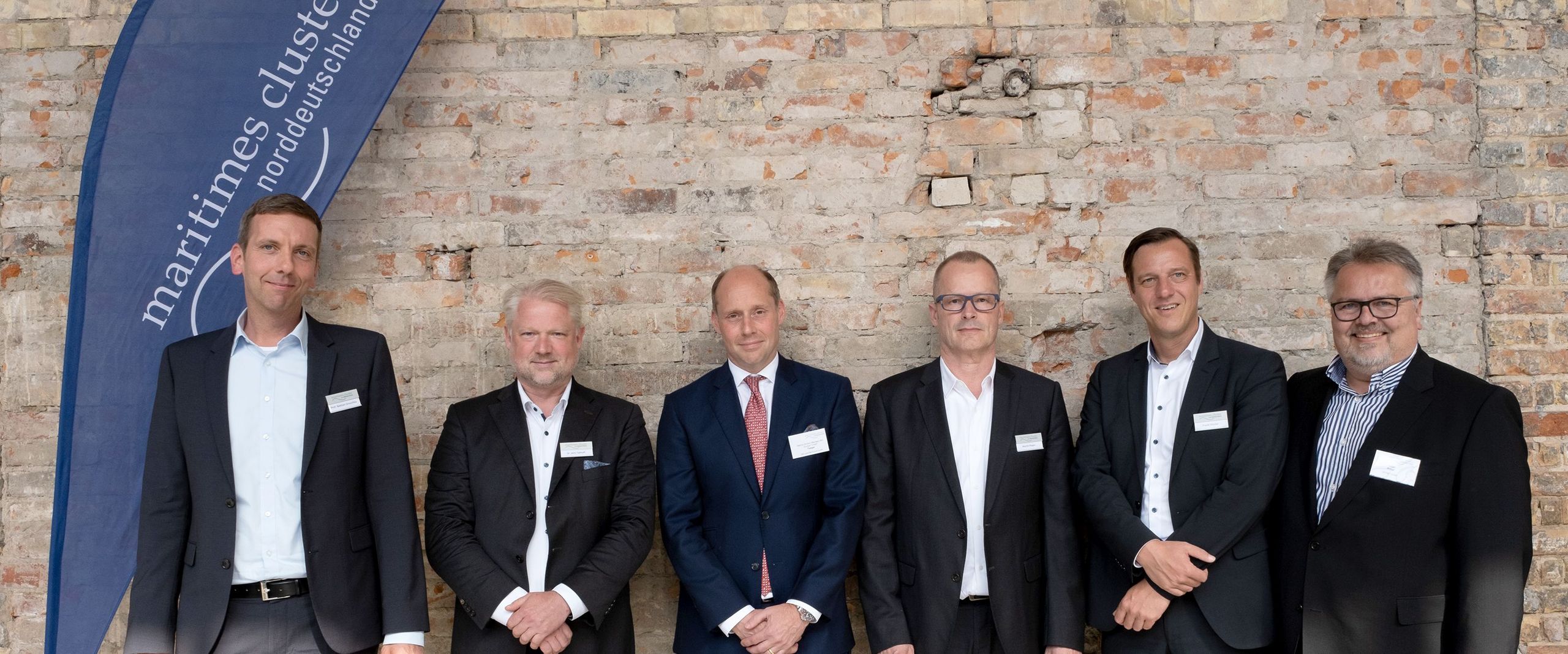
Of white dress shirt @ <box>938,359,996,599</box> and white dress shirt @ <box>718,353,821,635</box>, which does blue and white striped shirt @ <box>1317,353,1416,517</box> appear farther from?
white dress shirt @ <box>718,353,821,635</box>

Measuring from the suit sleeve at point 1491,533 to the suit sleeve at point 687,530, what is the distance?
71.0 inches

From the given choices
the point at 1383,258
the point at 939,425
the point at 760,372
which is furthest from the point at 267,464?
the point at 1383,258

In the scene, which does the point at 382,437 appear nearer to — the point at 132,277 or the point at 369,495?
the point at 369,495

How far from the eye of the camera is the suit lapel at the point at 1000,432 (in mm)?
2734

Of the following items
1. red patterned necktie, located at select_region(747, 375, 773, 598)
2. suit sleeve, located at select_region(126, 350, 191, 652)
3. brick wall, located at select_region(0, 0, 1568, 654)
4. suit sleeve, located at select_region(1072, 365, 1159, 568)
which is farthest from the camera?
brick wall, located at select_region(0, 0, 1568, 654)

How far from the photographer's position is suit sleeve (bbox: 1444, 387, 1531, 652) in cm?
228

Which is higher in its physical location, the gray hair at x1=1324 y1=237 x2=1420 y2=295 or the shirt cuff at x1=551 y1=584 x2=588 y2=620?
the gray hair at x1=1324 y1=237 x2=1420 y2=295

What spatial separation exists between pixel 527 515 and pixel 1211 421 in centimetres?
193

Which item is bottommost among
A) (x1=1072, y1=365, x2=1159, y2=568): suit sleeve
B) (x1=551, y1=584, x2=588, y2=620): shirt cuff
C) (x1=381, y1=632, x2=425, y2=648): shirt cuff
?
(x1=381, y1=632, x2=425, y2=648): shirt cuff

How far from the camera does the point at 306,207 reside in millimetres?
2645

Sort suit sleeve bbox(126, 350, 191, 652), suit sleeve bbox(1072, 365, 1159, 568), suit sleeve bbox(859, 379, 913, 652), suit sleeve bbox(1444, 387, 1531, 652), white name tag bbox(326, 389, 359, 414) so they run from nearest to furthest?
suit sleeve bbox(1444, 387, 1531, 652)
suit sleeve bbox(126, 350, 191, 652)
white name tag bbox(326, 389, 359, 414)
suit sleeve bbox(1072, 365, 1159, 568)
suit sleeve bbox(859, 379, 913, 652)

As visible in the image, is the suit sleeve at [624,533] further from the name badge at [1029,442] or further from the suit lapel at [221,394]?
the name badge at [1029,442]

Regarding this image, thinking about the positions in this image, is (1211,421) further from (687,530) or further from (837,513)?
(687,530)

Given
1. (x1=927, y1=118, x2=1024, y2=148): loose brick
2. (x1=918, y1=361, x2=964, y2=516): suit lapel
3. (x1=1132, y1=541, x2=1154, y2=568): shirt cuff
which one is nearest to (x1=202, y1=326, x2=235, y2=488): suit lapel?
(x1=918, y1=361, x2=964, y2=516): suit lapel
